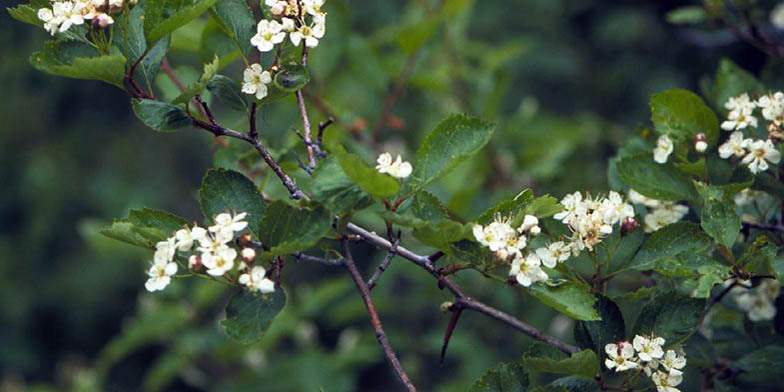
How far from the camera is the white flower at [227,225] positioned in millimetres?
1266

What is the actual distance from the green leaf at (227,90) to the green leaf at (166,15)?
0.11 m

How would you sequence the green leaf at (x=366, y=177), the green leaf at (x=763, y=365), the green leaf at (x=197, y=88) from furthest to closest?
the green leaf at (x=763, y=365)
the green leaf at (x=197, y=88)
the green leaf at (x=366, y=177)

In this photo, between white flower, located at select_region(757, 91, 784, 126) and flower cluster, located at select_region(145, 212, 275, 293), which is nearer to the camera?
flower cluster, located at select_region(145, 212, 275, 293)

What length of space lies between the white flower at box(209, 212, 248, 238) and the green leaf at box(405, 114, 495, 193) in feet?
0.96

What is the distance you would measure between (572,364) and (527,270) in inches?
6.6

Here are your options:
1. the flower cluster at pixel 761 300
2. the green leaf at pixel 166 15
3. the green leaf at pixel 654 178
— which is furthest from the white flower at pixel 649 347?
the green leaf at pixel 166 15

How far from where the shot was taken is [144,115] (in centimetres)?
133

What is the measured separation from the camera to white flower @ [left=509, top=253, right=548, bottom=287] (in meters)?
1.29

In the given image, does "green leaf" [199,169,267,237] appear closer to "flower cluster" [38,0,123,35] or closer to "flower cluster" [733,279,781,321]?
"flower cluster" [38,0,123,35]

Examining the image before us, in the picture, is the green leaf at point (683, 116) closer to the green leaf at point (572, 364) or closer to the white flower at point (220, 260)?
the green leaf at point (572, 364)

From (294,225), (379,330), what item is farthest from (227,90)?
(379,330)

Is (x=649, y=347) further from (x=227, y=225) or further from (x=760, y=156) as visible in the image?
(x=227, y=225)

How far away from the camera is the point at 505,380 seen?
139cm

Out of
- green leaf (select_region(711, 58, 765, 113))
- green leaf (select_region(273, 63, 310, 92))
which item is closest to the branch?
green leaf (select_region(273, 63, 310, 92))
